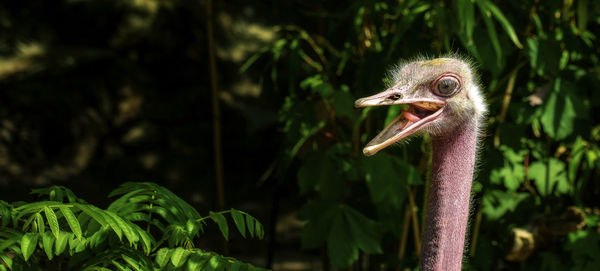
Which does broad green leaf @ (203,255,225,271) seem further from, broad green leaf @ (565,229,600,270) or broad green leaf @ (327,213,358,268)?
broad green leaf @ (565,229,600,270)

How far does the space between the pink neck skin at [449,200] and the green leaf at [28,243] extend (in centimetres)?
87

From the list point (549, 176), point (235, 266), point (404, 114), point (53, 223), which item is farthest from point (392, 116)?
point (53, 223)

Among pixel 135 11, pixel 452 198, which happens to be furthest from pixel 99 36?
pixel 452 198

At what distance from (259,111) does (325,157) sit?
319 centimetres

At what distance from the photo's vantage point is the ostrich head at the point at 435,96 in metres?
1.77

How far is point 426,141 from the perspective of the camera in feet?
8.02

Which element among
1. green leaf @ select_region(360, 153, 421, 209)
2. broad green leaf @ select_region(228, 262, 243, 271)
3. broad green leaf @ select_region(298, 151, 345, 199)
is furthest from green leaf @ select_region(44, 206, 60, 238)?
broad green leaf @ select_region(298, 151, 345, 199)

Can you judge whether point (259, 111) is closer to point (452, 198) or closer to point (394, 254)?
point (394, 254)

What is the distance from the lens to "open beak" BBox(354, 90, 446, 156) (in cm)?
169

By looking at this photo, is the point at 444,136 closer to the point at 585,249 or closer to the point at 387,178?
the point at 387,178

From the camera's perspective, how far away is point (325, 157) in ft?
9.32

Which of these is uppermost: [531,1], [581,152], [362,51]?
A: [531,1]

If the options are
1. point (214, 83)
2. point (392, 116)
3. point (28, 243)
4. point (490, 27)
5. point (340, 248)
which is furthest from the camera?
point (214, 83)

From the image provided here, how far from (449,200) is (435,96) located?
249 mm
